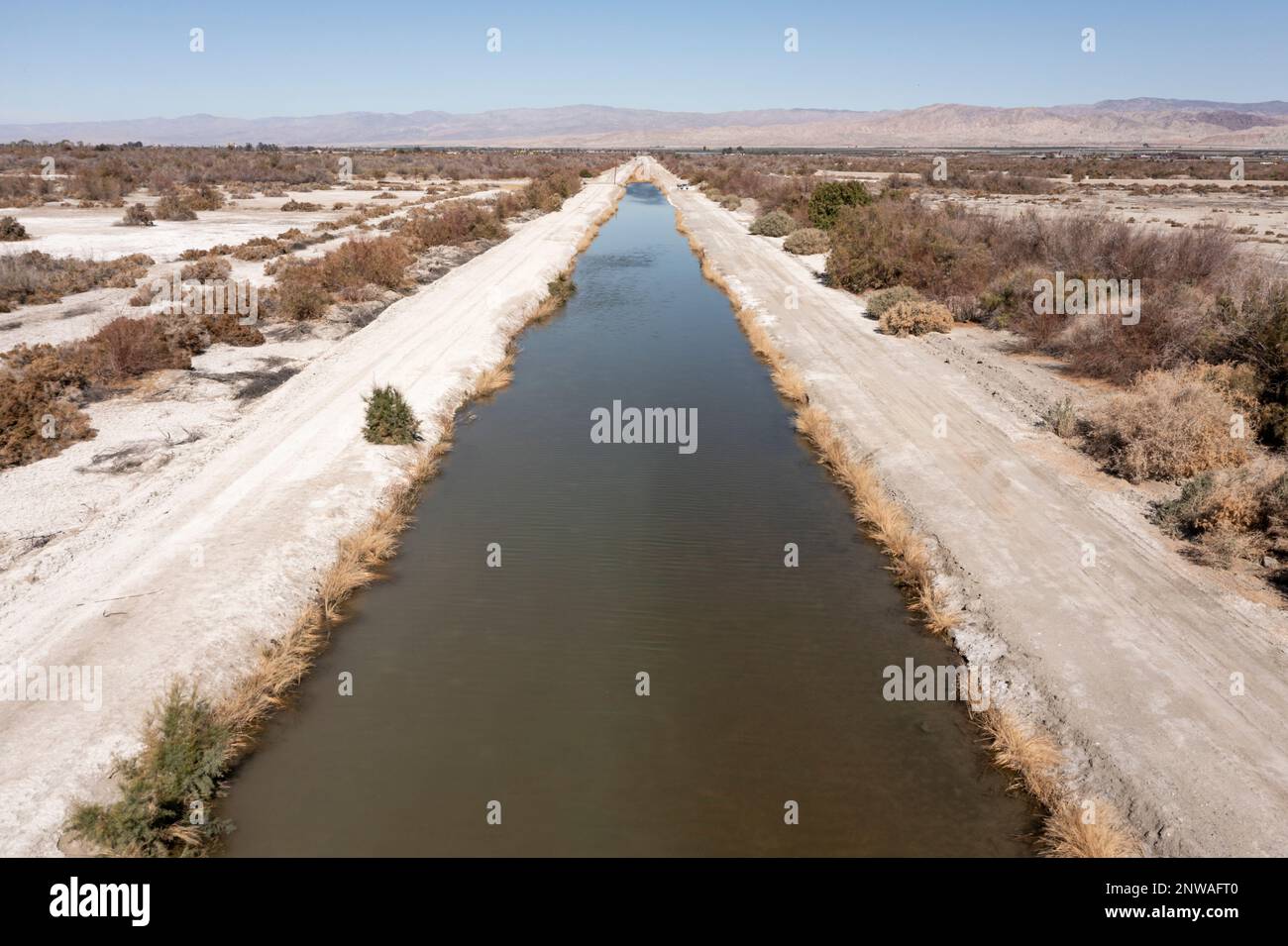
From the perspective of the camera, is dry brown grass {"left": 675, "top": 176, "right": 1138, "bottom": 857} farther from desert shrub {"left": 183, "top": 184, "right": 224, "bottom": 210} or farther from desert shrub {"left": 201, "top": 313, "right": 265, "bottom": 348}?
desert shrub {"left": 183, "top": 184, "right": 224, "bottom": 210}

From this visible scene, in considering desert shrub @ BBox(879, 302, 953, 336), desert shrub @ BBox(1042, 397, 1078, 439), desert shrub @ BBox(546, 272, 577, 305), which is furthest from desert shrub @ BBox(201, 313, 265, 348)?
desert shrub @ BBox(1042, 397, 1078, 439)

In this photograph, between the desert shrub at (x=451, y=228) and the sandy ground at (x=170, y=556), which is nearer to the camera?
the sandy ground at (x=170, y=556)

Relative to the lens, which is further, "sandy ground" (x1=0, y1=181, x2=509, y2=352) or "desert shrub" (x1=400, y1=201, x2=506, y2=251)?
"desert shrub" (x1=400, y1=201, x2=506, y2=251)

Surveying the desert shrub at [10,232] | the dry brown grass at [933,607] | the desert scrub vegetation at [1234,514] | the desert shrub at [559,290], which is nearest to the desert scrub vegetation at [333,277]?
the desert shrub at [559,290]

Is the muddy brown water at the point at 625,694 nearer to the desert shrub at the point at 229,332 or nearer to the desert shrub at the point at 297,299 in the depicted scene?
the desert shrub at the point at 229,332
